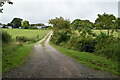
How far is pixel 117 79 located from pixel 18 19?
109823 millimetres

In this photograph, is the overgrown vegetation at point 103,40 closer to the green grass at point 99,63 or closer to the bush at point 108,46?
the bush at point 108,46

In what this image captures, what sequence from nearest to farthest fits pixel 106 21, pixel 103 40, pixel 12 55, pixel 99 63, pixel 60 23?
1. pixel 99 63
2. pixel 12 55
3. pixel 103 40
4. pixel 106 21
5. pixel 60 23

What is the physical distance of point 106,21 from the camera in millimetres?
19828

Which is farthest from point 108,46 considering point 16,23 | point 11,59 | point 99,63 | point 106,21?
point 16,23

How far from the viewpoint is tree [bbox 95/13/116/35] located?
1962 centimetres

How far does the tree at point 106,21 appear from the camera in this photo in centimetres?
1962

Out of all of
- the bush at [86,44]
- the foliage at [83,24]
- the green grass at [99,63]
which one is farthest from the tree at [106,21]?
the green grass at [99,63]

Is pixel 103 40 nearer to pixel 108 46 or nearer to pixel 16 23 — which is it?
pixel 108 46

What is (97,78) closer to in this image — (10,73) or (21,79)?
(21,79)

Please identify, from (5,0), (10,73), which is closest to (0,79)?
(10,73)

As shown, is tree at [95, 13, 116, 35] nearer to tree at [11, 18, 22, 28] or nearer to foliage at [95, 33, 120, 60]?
foliage at [95, 33, 120, 60]

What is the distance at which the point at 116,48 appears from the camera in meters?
12.7

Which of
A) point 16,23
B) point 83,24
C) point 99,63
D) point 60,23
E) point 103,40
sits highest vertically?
point 16,23

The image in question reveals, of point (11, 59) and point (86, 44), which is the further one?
point (86, 44)
